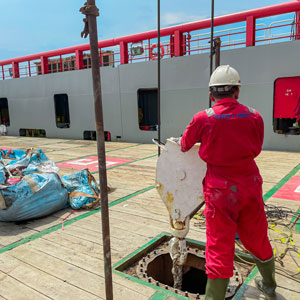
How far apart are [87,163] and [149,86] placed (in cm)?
492

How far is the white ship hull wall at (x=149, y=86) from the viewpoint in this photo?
906 cm

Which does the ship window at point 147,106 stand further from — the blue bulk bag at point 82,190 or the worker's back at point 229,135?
the worker's back at point 229,135

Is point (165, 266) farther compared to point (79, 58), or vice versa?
point (79, 58)

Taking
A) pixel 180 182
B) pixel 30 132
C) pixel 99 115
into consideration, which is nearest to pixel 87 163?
pixel 180 182

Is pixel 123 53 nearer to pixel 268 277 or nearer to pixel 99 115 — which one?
pixel 99 115

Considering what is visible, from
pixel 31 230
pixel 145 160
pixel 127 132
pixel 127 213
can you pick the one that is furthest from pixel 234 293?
pixel 127 132

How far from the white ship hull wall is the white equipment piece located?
25.1 feet

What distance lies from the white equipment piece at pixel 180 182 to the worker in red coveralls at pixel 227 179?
290mm

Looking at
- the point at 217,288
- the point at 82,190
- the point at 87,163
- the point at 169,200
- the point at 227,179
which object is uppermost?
the point at 227,179

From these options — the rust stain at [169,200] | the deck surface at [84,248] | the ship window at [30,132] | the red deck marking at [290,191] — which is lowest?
the ship window at [30,132]

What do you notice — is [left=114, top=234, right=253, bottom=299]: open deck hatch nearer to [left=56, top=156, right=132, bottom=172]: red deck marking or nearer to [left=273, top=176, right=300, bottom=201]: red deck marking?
[left=273, top=176, right=300, bottom=201]: red deck marking

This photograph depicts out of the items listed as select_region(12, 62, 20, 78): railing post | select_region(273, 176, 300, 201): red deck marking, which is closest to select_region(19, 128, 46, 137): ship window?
select_region(12, 62, 20, 78): railing post

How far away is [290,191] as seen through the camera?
500 centimetres

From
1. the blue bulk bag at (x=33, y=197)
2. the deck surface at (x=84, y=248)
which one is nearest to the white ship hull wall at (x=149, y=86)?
the deck surface at (x=84, y=248)
